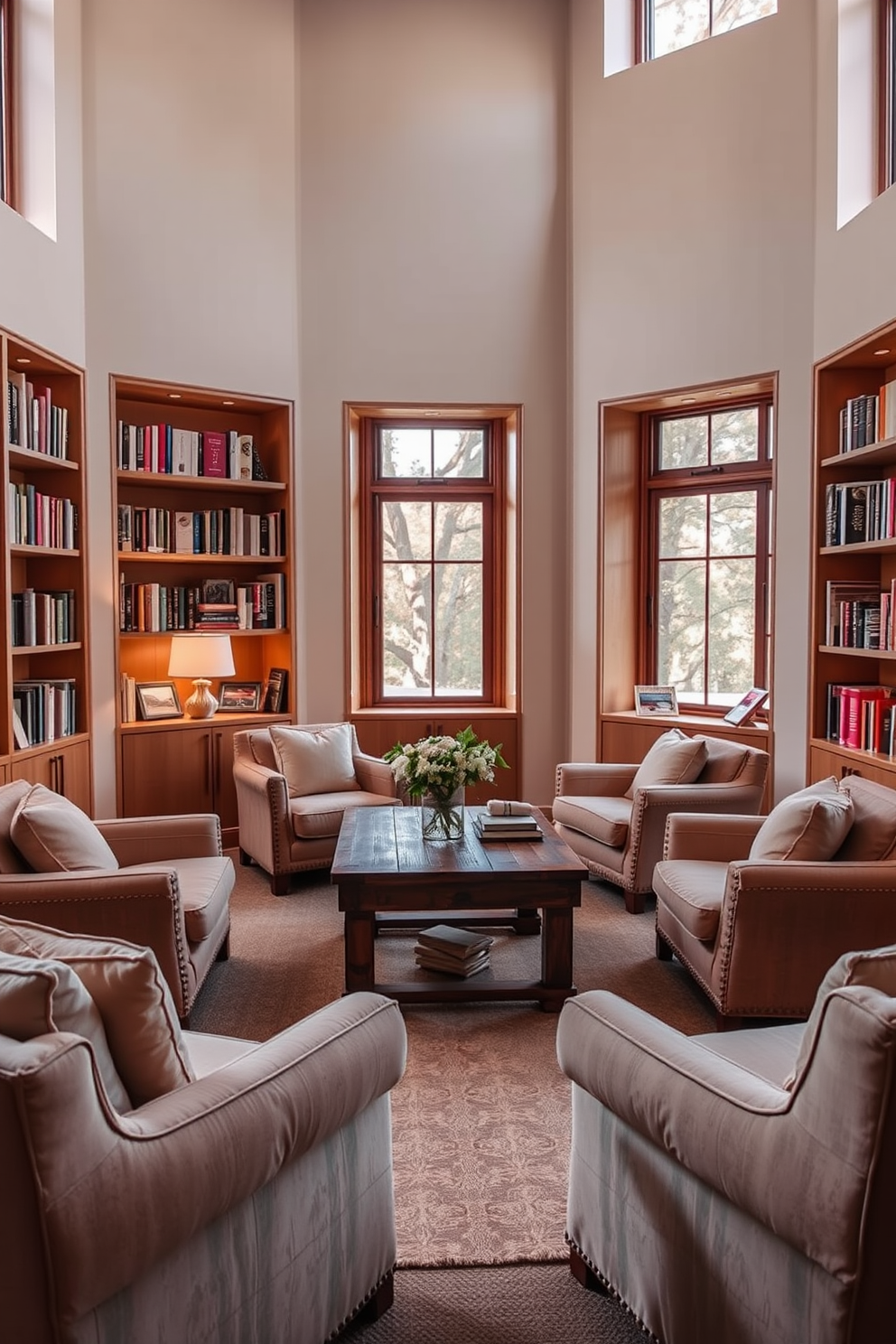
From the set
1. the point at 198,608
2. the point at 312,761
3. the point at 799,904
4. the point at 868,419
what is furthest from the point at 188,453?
the point at 799,904

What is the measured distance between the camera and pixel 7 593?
4547 millimetres

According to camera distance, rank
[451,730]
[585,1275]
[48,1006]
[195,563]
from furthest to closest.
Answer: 1. [451,730]
2. [195,563]
3. [585,1275]
4. [48,1006]

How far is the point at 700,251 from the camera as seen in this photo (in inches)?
228

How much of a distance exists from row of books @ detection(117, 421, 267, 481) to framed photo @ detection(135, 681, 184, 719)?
1.28 meters

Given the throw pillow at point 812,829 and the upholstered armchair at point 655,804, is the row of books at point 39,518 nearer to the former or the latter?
the upholstered armchair at point 655,804

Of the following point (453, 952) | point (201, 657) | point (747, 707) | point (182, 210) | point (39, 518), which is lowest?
point (453, 952)

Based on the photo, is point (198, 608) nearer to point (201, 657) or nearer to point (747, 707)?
point (201, 657)

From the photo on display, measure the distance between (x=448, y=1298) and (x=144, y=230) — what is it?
5445mm

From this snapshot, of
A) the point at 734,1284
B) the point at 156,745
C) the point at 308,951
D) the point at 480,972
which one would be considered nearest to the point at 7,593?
the point at 156,745

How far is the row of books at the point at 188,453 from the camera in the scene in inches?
227

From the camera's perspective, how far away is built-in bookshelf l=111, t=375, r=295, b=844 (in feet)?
19.0

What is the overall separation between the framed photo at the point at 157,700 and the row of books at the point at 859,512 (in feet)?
12.8

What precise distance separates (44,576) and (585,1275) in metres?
4.52

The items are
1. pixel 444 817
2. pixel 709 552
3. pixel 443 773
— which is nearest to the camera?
pixel 443 773
